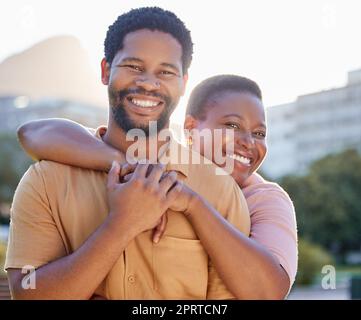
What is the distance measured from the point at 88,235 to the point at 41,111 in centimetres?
8641

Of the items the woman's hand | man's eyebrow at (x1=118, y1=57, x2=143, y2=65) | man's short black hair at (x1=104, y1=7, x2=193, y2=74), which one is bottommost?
the woman's hand

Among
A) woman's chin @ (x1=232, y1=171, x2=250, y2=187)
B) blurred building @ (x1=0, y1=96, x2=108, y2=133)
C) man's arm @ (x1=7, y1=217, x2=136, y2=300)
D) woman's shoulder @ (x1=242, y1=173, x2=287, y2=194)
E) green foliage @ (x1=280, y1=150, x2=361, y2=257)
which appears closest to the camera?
man's arm @ (x1=7, y1=217, x2=136, y2=300)

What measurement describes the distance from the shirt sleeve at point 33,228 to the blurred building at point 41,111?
74.6 metres

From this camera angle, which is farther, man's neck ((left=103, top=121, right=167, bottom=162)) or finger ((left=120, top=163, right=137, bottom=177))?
man's neck ((left=103, top=121, right=167, bottom=162))

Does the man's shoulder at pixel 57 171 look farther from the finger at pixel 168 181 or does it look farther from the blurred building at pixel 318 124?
the blurred building at pixel 318 124

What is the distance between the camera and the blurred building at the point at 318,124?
254 feet

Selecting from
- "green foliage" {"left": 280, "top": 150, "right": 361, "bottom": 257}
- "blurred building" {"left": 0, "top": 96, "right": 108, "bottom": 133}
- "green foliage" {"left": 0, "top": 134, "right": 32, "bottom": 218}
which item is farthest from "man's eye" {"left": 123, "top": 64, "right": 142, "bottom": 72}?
"blurred building" {"left": 0, "top": 96, "right": 108, "bottom": 133}

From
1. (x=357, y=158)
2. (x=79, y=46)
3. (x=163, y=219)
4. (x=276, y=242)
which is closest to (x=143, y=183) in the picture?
(x=163, y=219)

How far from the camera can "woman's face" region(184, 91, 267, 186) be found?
304 centimetres

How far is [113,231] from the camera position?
2.39 meters

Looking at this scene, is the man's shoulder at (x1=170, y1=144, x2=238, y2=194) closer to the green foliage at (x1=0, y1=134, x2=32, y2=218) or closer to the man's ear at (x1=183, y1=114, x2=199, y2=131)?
the man's ear at (x1=183, y1=114, x2=199, y2=131)

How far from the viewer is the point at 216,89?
3182 millimetres
